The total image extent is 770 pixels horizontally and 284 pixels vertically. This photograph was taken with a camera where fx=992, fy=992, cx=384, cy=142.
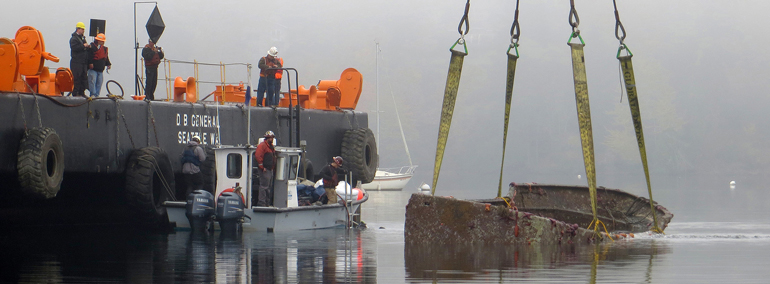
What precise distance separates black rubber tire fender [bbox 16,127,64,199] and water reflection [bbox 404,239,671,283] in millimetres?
6792

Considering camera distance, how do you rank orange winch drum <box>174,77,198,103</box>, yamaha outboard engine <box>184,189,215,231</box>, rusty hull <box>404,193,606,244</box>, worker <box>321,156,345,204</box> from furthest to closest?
orange winch drum <box>174,77,198,103</box>, worker <box>321,156,345,204</box>, yamaha outboard engine <box>184,189,215,231</box>, rusty hull <box>404,193,606,244</box>

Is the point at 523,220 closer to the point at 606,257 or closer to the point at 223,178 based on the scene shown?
the point at 606,257

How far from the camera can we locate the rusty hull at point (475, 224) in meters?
14.5

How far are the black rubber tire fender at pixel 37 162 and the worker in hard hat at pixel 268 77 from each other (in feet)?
23.6

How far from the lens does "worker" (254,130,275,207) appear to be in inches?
738

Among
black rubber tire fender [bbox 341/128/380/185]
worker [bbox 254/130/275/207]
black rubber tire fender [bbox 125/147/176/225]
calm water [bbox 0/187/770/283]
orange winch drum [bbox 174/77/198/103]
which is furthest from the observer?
black rubber tire fender [bbox 341/128/380/185]

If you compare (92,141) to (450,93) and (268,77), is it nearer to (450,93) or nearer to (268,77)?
(268,77)

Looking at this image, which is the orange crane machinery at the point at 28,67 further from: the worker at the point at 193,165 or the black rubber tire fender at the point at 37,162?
the worker at the point at 193,165

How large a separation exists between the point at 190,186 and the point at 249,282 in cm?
1032

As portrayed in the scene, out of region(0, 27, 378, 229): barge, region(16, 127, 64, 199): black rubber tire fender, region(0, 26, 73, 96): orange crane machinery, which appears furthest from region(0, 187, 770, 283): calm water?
region(0, 26, 73, 96): orange crane machinery

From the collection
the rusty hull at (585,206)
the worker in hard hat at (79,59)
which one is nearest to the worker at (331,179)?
the rusty hull at (585,206)

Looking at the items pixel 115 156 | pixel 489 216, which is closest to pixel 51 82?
pixel 115 156

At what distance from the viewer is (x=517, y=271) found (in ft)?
37.3

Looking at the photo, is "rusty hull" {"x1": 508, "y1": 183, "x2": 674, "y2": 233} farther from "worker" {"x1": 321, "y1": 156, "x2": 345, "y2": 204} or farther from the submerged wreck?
"worker" {"x1": 321, "y1": 156, "x2": 345, "y2": 204}
